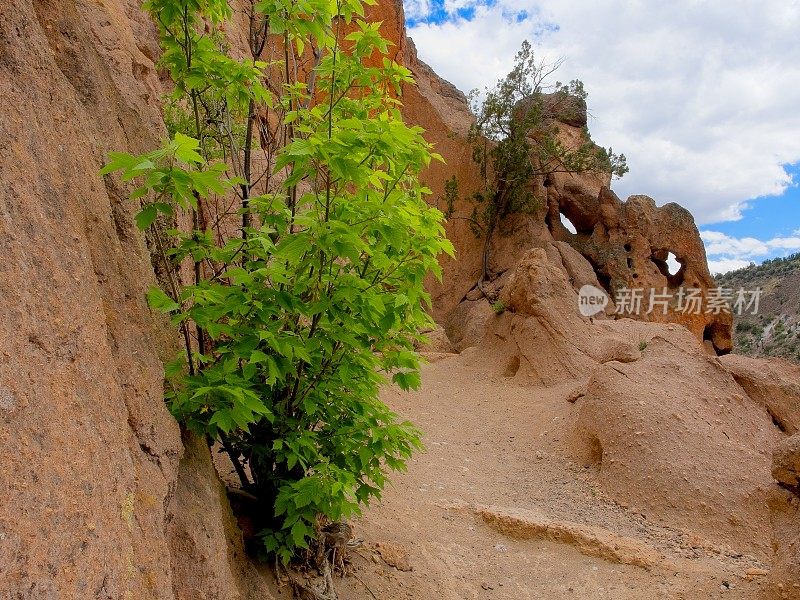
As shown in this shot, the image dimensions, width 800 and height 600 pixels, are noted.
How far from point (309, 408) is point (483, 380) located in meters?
8.50

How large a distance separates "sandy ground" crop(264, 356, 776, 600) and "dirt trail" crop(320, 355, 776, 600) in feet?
0.04

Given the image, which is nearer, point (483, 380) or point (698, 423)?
point (698, 423)

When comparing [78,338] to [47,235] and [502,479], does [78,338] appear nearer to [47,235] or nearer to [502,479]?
[47,235]

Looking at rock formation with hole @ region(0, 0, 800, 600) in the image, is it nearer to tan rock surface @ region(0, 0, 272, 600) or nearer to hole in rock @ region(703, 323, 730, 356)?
tan rock surface @ region(0, 0, 272, 600)

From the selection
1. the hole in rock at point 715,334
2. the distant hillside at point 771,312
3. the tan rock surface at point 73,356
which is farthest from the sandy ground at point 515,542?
the distant hillside at point 771,312

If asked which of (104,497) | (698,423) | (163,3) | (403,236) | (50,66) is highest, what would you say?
(163,3)

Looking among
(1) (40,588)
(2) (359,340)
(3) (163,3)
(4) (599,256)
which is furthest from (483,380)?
(4) (599,256)

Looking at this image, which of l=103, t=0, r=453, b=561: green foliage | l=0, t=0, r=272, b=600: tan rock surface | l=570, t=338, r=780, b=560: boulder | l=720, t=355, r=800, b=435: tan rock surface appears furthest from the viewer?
l=720, t=355, r=800, b=435: tan rock surface

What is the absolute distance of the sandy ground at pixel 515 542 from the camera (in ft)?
13.0

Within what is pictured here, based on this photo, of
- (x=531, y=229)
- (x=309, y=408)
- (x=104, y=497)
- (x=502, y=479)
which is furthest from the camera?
(x=531, y=229)

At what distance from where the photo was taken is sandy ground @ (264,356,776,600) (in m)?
3.96

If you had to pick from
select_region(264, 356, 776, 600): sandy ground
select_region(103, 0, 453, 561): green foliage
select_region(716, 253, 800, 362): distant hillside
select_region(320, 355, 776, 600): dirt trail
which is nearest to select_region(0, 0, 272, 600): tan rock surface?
select_region(103, 0, 453, 561): green foliage

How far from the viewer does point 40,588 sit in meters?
1.20

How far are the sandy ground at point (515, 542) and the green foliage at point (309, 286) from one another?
863 mm
